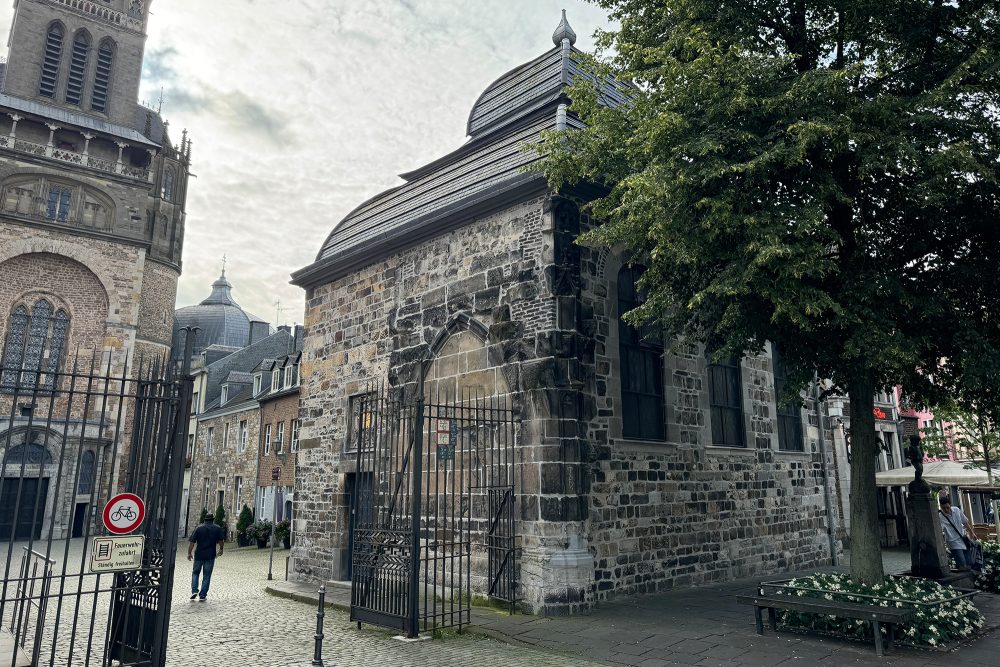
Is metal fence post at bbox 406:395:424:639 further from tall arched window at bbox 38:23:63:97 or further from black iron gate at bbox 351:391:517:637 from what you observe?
tall arched window at bbox 38:23:63:97

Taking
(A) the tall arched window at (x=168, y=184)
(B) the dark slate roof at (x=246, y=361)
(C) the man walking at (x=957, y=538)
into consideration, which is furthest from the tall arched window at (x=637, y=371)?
(A) the tall arched window at (x=168, y=184)

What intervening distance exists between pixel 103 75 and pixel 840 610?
149 ft

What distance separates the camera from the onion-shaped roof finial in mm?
14258

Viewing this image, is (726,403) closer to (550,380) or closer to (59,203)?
(550,380)

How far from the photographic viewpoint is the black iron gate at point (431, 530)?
27.1 feet

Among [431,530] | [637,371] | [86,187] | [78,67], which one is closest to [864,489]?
[637,371]

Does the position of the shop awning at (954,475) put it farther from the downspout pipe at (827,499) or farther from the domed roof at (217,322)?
the domed roof at (217,322)

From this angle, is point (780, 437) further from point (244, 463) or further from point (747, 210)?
point (244, 463)

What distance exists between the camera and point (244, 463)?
31094 millimetres

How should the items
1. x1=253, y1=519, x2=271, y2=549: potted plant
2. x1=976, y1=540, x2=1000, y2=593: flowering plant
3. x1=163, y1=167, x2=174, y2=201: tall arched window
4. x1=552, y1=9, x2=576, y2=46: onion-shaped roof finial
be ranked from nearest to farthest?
x1=976, y1=540, x2=1000, y2=593: flowering plant
x1=552, y1=9, x2=576, y2=46: onion-shaped roof finial
x1=253, y1=519, x2=271, y2=549: potted plant
x1=163, y1=167, x2=174, y2=201: tall arched window

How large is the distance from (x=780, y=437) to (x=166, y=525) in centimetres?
1278

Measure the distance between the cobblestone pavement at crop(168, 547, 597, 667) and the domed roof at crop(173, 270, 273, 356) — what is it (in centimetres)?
4400

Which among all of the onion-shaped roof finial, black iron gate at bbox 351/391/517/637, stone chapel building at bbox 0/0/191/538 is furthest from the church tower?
black iron gate at bbox 351/391/517/637

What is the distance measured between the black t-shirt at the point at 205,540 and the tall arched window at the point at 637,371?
7.56 metres
